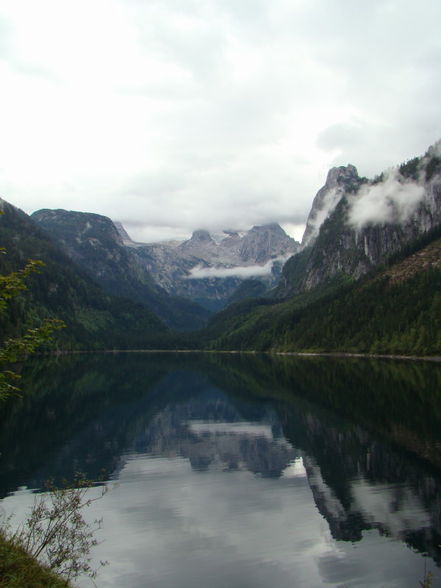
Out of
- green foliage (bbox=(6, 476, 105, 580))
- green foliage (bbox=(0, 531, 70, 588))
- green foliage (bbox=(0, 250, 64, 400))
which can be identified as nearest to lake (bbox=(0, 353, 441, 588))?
green foliage (bbox=(6, 476, 105, 580))

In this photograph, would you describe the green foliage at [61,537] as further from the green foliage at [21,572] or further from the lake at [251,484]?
the lake at [251,484]

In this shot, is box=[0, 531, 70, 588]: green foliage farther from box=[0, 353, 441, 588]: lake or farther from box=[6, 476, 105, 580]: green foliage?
box=[0, 353, 441, 588]: lake

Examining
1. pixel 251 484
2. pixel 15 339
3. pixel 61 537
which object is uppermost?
pixel 15 339

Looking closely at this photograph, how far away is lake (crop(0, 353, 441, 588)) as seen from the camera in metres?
24.0

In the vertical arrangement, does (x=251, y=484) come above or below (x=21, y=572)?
below

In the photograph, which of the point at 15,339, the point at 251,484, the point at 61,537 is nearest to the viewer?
the point at 15,339

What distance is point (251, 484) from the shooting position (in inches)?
1522

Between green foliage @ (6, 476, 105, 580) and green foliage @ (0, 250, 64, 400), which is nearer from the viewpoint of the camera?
green foliage @ (0, 250, 64, 400)


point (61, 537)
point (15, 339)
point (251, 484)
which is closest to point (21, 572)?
point (61, 537)

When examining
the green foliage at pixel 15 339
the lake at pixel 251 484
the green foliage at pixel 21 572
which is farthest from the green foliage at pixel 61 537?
the green foliage at pixel 15 339

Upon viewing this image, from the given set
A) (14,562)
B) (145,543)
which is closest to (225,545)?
(145,543)

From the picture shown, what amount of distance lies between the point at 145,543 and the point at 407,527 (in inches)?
590

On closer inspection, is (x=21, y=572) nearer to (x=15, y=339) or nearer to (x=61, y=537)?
(x=61, y=537)

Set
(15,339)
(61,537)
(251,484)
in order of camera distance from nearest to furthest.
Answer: (15,339) → (61,537) → (251,484)
